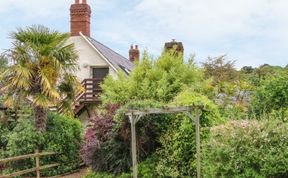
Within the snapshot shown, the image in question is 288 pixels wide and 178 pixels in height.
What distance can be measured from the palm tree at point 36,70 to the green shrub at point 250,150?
24.8 ft

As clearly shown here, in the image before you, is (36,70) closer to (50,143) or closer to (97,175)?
(50,143)

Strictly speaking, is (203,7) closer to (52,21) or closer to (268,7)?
(268,7)

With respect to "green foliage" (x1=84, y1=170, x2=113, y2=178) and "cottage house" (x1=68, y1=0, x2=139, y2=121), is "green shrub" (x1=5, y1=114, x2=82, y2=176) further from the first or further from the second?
"cottage house" (x1=68, y1=0, x2=139, y2=121)

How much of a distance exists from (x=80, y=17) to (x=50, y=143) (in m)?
9.60

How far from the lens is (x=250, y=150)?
8.71 meters

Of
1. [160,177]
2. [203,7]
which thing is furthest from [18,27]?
[160,177]

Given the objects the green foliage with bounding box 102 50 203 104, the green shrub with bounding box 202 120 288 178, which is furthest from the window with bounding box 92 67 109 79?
the green shrub with bounding box 202 120 288 178

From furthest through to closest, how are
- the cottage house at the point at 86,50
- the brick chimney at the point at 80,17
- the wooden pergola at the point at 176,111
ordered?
the brick chimney at the point at 80,17, the cottage house at the point at 86,50, the wooden pergola at the point at 176,111

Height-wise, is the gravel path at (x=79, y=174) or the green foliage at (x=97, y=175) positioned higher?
the green foliage at (x=97, y=175)

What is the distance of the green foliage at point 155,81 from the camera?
14961mm

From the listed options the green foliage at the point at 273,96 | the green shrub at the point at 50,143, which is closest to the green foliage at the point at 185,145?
the green foliage at the point at 273,96

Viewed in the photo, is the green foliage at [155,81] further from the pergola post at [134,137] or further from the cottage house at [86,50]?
the cottage house at [86,50]

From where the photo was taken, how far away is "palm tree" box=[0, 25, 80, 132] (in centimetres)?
1480

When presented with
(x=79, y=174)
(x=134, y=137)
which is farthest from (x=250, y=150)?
(x=79, y=174)
